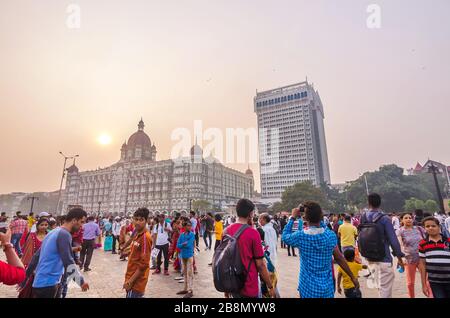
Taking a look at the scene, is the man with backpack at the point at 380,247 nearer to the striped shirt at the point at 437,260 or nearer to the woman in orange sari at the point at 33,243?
the striped shirt at the point at 437,260

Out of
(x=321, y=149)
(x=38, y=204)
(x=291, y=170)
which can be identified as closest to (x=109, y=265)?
(x=291, y=170)

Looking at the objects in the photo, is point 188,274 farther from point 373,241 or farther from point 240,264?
point 373,241

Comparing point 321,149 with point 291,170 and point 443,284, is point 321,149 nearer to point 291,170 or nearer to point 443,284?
point 291,170

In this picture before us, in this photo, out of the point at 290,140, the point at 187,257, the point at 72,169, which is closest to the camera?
the point at 187,257

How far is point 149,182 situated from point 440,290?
86.1 m

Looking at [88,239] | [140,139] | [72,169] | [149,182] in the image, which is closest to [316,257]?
[88,239]

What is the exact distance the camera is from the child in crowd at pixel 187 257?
5763 mm

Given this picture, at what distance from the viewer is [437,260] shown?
3.25 m

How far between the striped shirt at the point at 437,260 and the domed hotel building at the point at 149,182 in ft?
244

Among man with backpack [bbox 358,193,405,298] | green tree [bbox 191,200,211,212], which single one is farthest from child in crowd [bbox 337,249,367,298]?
green tree [bbox 191,200,211,212]

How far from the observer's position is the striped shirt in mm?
3176

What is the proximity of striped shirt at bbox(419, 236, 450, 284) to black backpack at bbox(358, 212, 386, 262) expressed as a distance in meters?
0.57

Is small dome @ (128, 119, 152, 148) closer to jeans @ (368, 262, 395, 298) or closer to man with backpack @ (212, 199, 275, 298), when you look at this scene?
jeans @ (368, 262, 395, 298)

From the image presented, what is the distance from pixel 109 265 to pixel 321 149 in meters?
117
